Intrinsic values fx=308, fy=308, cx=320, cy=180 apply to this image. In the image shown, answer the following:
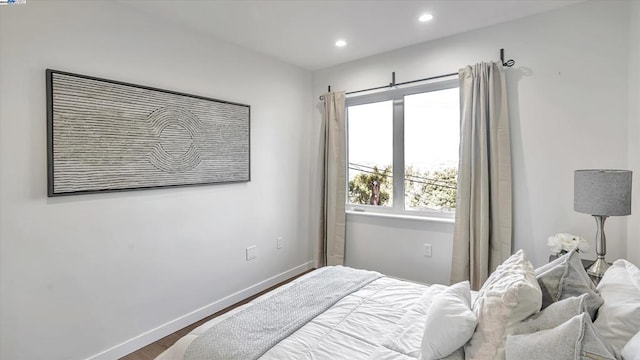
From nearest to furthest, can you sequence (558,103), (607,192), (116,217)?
(607,192) → (116,217) → (558,103)

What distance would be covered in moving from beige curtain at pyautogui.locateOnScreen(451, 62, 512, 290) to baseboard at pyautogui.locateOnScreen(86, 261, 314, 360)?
1977mm

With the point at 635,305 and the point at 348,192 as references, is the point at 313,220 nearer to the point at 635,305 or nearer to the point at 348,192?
the point at 348,192

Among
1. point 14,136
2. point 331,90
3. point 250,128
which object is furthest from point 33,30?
point 331,90

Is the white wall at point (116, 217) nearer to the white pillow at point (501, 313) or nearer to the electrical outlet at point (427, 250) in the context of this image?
the electrical outlet at point (427, 250)

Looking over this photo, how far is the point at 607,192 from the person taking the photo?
5.91ft

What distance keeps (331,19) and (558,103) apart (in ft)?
6.38

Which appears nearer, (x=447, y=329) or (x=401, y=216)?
(x=447, y=329)

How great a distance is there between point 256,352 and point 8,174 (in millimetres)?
1763

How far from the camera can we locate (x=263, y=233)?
11.1ft

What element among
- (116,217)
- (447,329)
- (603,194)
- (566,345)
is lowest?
(447,329)

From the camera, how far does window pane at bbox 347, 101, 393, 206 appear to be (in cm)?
347

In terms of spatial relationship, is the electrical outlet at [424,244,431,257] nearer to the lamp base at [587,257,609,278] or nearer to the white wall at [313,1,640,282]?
the white wall at [313,1,640,282]

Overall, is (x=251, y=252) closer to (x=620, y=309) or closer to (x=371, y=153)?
(x=371, y=153)

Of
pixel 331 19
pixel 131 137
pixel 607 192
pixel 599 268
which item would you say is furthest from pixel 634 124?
pixel 131 137
